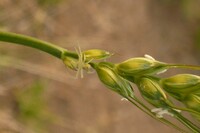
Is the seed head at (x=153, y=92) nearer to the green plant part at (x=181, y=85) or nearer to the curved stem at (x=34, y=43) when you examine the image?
the green plant part at (x=181, y=85)

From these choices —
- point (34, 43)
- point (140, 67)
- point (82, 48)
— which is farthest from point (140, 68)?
point (82, 48)

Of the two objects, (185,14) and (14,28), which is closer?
(14,28)

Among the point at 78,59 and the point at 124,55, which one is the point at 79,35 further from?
the point at 78,59

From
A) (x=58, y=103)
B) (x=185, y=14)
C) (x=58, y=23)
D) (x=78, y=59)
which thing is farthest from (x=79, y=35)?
(x=78, y=59)

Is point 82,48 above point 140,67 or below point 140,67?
above

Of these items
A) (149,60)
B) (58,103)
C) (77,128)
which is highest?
(58,103)

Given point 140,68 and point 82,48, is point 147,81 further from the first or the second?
point 82,48

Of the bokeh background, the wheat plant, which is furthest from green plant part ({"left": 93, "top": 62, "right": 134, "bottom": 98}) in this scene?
the bokeh background
